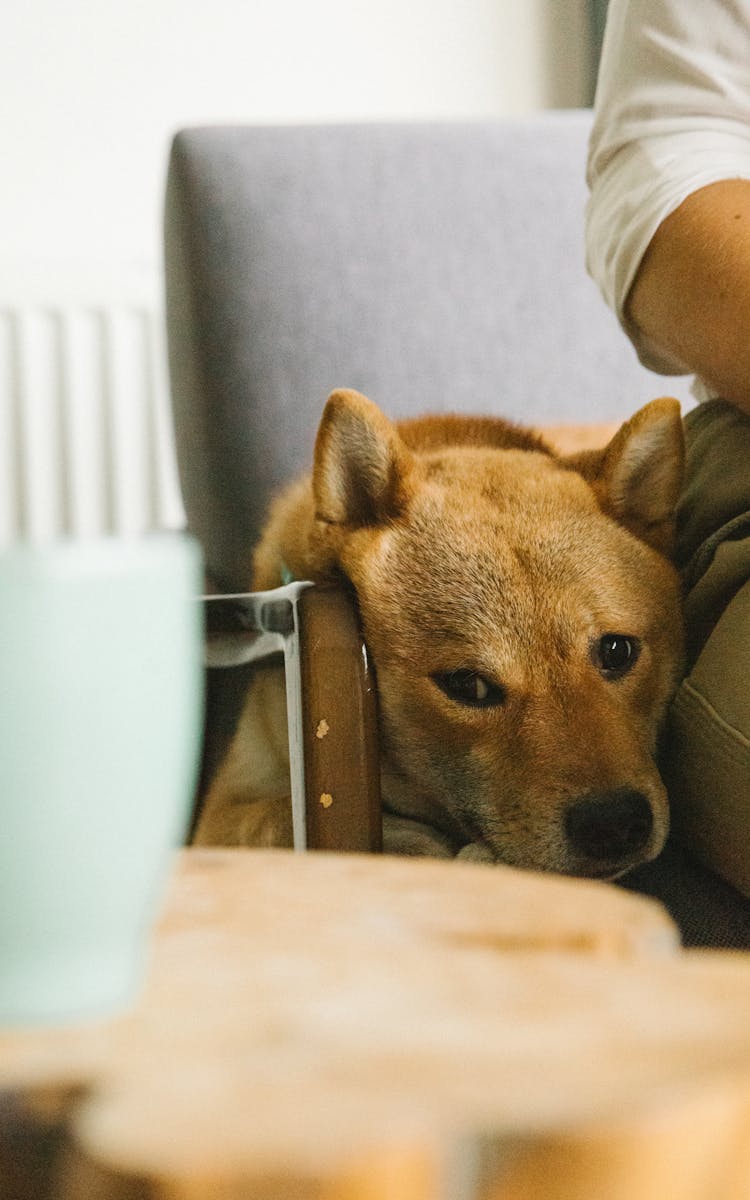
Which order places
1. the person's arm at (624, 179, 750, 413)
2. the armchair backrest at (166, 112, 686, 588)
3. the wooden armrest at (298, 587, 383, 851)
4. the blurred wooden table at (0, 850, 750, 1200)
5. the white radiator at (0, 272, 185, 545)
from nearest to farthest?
the blurred wooden table at (0, 850, 750, 1200) < the wooden armrest at (298, 587, 383, 851) < the person's arm at (624, 179, 750, 413) < the armchair backrest at (166, 112, 686, 588) < the white radiator at (0, 272, 185, 545)

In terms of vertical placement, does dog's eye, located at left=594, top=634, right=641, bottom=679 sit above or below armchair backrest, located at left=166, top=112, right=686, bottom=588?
below

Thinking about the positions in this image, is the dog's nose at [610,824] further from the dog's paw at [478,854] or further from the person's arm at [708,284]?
the person's arm at [708,284]

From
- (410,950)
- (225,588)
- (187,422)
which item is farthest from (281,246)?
(410,950)

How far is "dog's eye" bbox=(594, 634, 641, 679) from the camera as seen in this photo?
0.99m

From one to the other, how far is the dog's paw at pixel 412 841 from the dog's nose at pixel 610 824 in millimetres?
130

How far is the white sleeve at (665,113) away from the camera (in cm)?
96

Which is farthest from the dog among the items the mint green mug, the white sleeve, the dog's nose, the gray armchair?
the mint green mug

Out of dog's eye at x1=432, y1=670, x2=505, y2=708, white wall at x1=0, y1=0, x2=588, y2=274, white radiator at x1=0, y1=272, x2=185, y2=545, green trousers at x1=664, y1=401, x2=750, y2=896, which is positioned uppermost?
white wall at x1=0, y1=0, x2=588, y2=274

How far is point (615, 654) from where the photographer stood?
1000 millimetres

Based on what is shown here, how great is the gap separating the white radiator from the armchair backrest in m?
0.53

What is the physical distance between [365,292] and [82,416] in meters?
0.79

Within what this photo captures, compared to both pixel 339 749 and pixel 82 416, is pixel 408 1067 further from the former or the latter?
pixel 82 416

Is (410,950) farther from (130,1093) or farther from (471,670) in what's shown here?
(471,670)

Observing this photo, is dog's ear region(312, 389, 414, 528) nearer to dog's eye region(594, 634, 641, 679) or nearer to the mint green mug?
dog's eye region(594, 634, 641, 679)
